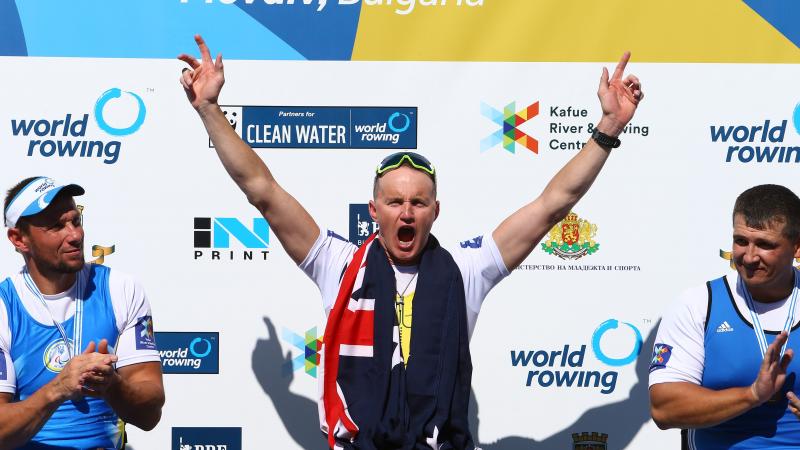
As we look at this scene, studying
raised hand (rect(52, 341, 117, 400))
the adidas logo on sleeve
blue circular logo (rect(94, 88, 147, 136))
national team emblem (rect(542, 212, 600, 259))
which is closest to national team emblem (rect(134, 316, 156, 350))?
raised hand (rect(52, 341, 117, 400))

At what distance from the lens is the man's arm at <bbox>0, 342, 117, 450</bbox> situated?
2.64 meters

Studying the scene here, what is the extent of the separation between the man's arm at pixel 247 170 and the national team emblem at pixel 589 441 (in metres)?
1.66

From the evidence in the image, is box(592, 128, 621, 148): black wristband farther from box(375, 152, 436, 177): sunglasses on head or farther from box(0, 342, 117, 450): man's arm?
box(0, 342, 117, 450): man's arm

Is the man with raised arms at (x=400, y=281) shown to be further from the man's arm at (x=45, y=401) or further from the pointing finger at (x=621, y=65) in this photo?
the man's arm at (x=45, y=401)

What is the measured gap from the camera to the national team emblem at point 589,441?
395cm

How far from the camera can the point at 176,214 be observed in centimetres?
391

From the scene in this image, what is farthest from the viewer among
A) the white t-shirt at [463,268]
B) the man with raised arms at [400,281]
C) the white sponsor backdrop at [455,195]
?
the white sponsor backdrop at [455,195]

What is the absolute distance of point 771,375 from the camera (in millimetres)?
2627

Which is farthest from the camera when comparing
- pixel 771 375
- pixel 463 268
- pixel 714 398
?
pixel 463 268

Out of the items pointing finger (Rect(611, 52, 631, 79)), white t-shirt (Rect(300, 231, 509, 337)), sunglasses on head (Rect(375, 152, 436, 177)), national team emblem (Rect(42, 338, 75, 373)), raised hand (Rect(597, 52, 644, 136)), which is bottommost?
national team emblem (Rect(42, 338, 75, 373))

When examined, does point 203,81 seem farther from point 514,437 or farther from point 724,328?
point 514,437

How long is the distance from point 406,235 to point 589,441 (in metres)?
1.59

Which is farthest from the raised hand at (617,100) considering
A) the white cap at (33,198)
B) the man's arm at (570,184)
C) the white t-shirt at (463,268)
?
the white cap at (33,198)

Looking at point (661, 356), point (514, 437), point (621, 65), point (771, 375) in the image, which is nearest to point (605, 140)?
point (621, 65)
